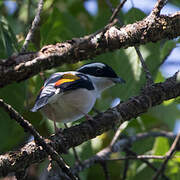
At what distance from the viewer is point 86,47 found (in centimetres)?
227

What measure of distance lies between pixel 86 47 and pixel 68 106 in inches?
49.1

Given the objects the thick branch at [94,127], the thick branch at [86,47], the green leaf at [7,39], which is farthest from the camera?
the green leaf at [7,39]

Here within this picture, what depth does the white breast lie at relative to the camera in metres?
3.40

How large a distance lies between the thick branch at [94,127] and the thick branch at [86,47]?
373mm

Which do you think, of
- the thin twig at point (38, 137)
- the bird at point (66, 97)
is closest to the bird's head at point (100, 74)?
the bird at point (66, 97)

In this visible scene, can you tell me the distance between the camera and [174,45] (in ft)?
11.3

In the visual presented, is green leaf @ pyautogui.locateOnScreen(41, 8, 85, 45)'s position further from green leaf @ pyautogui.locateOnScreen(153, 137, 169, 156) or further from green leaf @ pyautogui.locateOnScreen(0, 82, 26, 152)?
green leaf @ pyautogui.locateOnScreen(153, 137, 169, 156)

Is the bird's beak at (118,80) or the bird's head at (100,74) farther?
the bird's head at (100,74)

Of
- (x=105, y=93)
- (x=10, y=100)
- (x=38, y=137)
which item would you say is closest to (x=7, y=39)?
(x=10, y=100)

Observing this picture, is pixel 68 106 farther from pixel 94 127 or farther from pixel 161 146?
pixel 161 146

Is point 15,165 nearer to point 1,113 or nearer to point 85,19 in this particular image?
point 1,113

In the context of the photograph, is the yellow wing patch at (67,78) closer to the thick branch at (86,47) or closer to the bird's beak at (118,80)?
the bird's beak at (118,80)

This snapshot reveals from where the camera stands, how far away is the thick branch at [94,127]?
7.80ft

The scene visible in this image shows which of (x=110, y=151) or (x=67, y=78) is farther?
(x=110, y=151)
